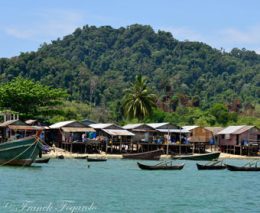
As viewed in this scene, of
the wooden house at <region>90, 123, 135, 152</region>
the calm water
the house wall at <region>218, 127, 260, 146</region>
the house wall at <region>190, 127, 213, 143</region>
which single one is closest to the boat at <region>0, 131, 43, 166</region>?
the calm water

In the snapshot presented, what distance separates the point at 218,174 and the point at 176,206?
22.7 metres

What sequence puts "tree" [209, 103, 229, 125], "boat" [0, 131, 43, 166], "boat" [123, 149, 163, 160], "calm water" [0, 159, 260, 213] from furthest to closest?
"tree" [209, 103, 229, 125] < "boat" [123, 149, 163, 160] < "boat" [0, 131, 43, 166] < "calm water" [0, 159, 260, 213]

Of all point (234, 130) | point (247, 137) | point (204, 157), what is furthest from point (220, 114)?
point (204, 157)

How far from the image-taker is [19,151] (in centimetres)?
5281

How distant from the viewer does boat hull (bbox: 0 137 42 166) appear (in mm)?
52469

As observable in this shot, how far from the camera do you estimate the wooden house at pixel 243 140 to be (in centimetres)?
8856

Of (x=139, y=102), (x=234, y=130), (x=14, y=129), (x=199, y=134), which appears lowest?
(x=14, y=129)

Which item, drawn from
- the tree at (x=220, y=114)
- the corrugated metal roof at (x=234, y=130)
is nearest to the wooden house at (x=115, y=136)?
the corrugated metal roof at (x=234, y=130)

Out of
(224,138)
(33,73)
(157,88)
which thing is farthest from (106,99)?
(224,138)

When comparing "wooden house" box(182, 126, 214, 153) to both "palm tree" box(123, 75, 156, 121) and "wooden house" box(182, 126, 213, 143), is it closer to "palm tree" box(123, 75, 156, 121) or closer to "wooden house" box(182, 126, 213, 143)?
"wooden house" box(182, 126, 213, 143)

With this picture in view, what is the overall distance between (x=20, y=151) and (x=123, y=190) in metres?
15.0

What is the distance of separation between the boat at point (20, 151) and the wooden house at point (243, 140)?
41989 mm

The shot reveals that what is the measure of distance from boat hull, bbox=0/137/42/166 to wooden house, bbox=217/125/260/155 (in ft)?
138

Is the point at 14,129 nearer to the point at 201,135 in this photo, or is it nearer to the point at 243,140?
the point at 201,135
